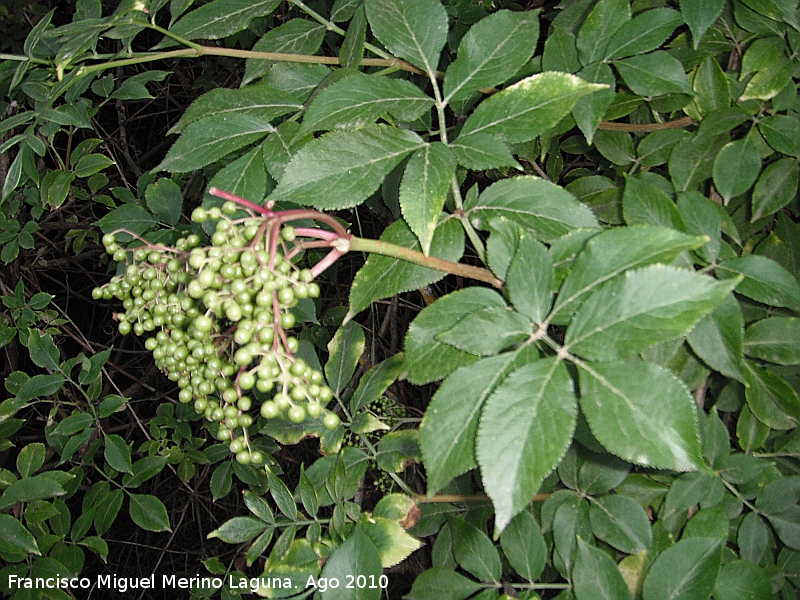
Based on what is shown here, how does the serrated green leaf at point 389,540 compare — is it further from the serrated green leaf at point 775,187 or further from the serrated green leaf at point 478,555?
the serrated green leaf at point 775,187

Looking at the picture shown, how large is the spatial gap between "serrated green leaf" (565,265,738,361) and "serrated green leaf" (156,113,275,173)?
79 cm

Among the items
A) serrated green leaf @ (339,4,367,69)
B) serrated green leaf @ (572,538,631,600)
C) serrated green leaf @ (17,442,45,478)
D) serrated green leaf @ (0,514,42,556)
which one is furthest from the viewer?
serrated green leaf @ (17,442,45,478)

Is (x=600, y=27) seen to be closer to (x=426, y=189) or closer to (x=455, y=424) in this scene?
(x=426, y=189)

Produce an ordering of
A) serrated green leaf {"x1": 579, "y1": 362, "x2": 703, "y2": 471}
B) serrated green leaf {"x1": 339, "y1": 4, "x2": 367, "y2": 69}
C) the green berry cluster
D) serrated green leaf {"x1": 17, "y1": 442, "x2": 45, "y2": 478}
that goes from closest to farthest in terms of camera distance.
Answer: serrated green leaf {"x1": 579, "y1": 362, "x2": 703, "y2": 471}
the green berry cluster
serrated green leaf {"x1": 339, "y1": 4, "x2": 367, "y2": 69}
serrated green leaf {"x1": 17, "y1": 442, "x2": 45, "y2": 478}

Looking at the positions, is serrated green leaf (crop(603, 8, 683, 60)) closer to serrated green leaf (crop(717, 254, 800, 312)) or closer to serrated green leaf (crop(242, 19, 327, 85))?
serrated green leaf (crop(717, 254, 800, 312))

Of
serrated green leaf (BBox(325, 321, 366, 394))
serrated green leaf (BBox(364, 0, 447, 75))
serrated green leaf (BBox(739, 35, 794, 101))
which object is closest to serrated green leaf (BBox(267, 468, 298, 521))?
serrated green leaf (BBox(325, 321, 366, 394))

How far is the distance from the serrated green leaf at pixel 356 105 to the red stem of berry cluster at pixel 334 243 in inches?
7.2

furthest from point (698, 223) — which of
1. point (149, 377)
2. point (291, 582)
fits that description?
point (149, 377)

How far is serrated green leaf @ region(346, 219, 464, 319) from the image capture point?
3.62 ft

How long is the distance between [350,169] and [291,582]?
3.19 feet

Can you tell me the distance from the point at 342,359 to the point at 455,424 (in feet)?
2.93

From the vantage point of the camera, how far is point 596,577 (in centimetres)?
116

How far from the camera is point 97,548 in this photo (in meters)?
2.24

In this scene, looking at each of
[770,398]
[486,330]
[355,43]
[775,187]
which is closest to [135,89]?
[355,43]
